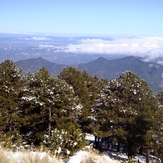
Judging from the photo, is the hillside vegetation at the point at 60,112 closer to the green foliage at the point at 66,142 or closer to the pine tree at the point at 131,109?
the pine tree at the point at 131,109

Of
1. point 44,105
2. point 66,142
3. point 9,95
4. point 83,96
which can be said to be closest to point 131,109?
point 83,96

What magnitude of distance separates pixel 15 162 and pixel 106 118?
20.5 metres

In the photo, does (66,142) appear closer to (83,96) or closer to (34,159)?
(34,159)

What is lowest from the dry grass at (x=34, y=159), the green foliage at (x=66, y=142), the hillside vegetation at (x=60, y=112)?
the hillside vegetation at (x=60, y=112)

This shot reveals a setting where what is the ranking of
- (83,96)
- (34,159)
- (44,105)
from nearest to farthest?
1. (34,159)
2. (44,105)
3. (83,96)

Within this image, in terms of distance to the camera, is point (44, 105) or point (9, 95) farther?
point (9, 95)

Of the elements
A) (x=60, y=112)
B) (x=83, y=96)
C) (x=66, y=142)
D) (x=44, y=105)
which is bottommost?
(x=60, y=112)

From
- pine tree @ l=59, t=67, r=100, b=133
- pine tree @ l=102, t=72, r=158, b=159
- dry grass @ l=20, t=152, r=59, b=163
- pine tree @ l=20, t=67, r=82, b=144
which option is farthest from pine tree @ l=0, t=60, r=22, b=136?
dry grass @ l=20, t=152, r=59, b=163

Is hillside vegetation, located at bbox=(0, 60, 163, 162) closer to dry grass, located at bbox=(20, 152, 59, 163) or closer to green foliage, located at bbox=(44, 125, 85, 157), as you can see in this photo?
green foliage, located at bbox=(44, 125, 85, 157)

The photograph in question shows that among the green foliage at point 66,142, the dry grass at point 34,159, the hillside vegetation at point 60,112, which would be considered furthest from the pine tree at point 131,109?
the dry grass at point 34,159

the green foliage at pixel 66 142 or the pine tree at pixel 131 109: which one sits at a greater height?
the green foliage at pixel 66 142

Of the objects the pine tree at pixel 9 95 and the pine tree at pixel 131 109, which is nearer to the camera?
the pine tree at pixel 9 95

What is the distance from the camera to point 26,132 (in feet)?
75.3

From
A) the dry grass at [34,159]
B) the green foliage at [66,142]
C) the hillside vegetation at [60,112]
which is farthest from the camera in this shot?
the hillside vegetation at [60,112]
